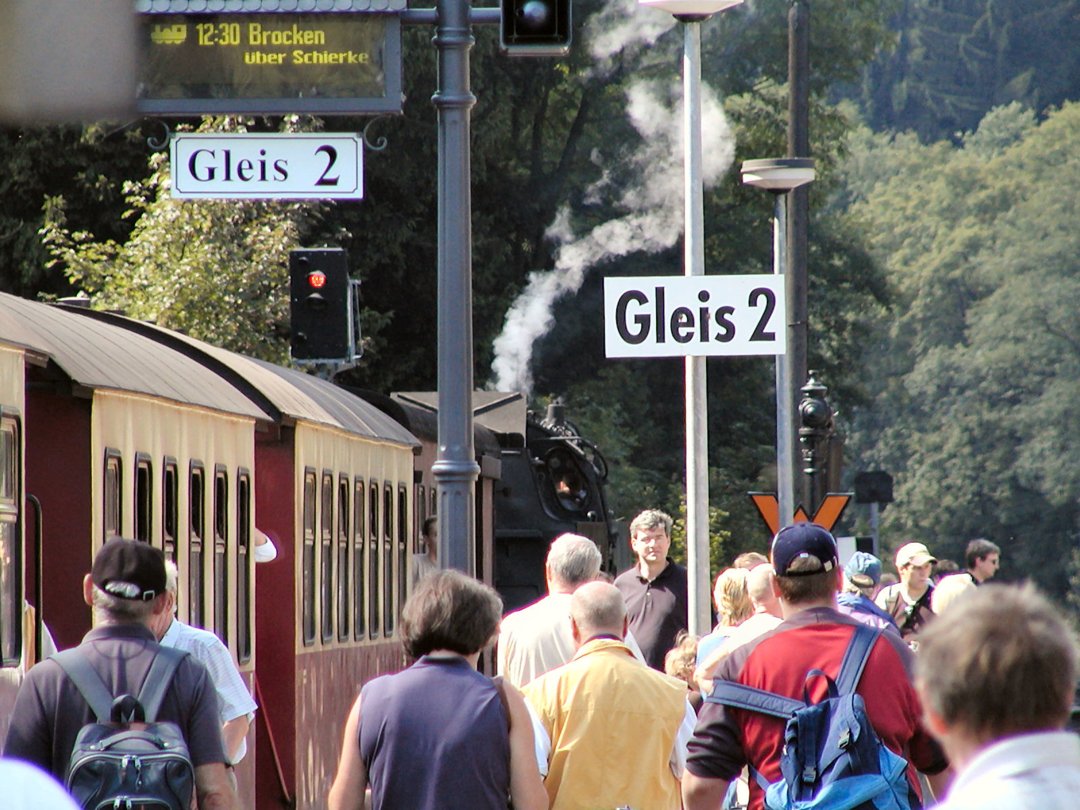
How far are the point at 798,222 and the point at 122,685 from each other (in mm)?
17125

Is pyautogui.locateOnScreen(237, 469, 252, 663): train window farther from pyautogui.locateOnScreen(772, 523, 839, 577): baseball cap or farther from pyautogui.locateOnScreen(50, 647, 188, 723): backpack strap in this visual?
pyautogui.locateOnScreen(772, 523, 839, 577): baseball cap

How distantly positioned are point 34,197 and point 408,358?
21.1 feet

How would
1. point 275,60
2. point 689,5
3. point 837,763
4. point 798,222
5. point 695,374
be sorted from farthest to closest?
point 798,222 → point 695,374 → point 689,5 → point 275,60 → point 837,763

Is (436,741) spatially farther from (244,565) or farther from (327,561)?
(327,561)

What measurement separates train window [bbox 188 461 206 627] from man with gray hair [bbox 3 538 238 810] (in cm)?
479

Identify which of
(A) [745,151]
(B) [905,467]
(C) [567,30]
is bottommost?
(B) [905,467]

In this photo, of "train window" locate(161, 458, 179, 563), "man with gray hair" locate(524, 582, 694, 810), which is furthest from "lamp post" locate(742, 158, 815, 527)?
"man with gray hair" locate(524, 582, 694, 810)

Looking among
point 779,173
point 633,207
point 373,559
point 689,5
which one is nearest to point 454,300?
point 689,5

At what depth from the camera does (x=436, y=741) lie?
5.48 meters

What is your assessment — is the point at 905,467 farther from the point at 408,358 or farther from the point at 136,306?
the point at 136,306

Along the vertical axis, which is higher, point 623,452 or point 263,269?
point 263,269

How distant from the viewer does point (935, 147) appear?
10500cm

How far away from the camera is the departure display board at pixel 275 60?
10367 mm

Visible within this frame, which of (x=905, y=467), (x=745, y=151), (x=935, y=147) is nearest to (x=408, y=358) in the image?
(x=745, y=151)
